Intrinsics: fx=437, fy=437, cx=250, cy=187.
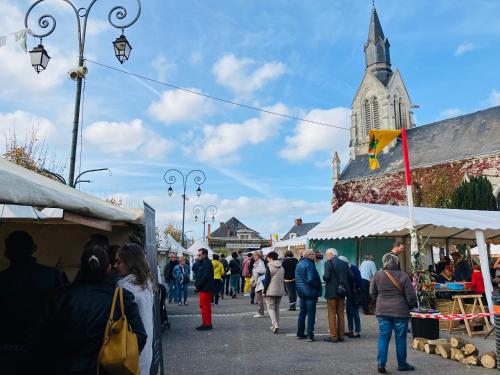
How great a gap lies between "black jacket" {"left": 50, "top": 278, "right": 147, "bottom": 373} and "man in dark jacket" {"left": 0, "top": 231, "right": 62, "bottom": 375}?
34 cm

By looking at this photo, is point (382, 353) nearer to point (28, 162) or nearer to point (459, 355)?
point (459, 355)

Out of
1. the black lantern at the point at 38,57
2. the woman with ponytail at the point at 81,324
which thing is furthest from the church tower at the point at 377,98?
the woman with ponytail at the point at 81,324

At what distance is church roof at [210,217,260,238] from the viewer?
257 feet

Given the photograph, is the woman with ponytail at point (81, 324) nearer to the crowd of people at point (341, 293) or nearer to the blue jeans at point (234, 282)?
the crowd of people at point (341, 293)

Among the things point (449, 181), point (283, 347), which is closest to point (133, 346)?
point (283, 347)

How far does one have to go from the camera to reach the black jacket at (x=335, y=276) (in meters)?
8.04

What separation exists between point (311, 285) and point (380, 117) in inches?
1936

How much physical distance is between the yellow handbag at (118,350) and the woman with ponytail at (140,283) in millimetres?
Answer: 849

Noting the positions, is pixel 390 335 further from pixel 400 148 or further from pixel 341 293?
pixel 400 148

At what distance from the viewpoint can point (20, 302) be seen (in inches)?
115

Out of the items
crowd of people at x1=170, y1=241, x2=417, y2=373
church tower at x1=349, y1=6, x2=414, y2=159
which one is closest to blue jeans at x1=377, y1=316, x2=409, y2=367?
crowd of people at x1=170, y1=241, x2=417, y2=373

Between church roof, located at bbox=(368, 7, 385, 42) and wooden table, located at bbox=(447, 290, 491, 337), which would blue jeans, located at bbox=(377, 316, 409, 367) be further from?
church roof, located at bbox=(368, 7, 385, 42)

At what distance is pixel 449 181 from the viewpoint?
3931cm

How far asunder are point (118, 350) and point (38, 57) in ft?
24.9
